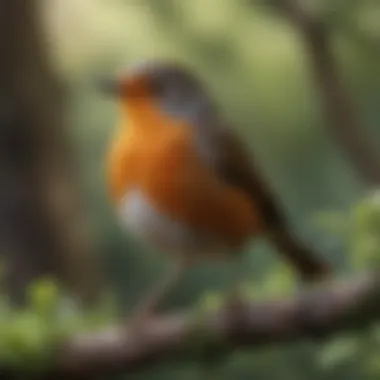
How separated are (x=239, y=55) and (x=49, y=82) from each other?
19 centimetres

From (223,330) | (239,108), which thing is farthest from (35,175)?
(223,330)

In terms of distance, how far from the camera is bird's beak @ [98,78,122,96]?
816 mm

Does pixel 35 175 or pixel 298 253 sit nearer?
pixel 298 253

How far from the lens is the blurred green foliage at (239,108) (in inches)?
34.6

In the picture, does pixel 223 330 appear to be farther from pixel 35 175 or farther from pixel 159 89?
pixel 35 175

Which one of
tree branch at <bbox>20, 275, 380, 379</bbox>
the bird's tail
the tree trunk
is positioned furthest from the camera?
the tree trunk

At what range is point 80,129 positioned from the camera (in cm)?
101

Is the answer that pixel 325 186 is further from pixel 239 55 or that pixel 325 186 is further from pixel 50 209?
pixel 50 209

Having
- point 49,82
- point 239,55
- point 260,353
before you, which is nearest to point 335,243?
point 260,353

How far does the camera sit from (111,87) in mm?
825

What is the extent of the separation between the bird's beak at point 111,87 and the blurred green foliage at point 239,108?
9 cm

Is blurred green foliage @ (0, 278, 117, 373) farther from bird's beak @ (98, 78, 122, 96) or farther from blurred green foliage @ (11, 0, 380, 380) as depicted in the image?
bird's beak @ (98, 78, 122, 96)

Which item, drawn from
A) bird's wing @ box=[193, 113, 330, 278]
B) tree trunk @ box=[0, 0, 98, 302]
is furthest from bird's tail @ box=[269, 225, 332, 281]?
tree trunk @ box=[0, 0, 98, 302]

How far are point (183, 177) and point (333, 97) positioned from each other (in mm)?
186
